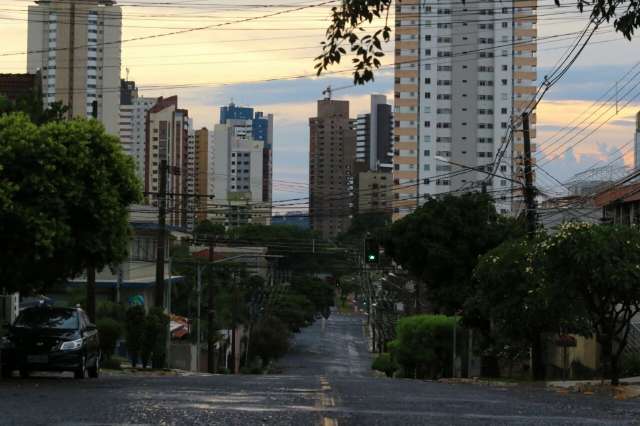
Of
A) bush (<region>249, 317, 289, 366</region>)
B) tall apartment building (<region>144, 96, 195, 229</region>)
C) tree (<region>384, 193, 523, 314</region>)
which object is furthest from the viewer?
tall apartment building (<region>144, 96, 195, 229</region>)

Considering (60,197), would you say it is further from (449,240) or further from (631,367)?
(449,240)

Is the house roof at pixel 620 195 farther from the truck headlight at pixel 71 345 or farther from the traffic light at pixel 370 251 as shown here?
the truck headlight at pixel 71 345

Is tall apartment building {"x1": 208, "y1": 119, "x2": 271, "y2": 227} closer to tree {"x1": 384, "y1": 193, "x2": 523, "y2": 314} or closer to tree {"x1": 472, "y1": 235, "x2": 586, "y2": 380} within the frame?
tree {"x1": 384, "y1": 193, "x2": 523, "y2": 314}

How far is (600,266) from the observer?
84.1ft

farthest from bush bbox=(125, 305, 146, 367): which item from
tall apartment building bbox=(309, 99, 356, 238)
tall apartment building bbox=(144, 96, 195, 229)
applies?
tall apartment building bbox=(309, 99, 356, 238)

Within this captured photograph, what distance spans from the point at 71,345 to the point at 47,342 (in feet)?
1.84

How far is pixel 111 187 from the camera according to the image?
23.9 m

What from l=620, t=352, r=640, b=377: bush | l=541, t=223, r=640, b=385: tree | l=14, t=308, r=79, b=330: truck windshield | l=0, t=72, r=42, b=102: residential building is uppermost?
l=0, t=72, r=42, b=102: residential building

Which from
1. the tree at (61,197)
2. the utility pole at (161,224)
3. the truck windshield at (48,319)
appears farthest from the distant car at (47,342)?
the utility pole at (161,224)

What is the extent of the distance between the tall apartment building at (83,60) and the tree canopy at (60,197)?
54685mm

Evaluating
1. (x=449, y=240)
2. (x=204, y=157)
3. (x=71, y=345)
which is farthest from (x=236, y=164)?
(x=71, y=345)

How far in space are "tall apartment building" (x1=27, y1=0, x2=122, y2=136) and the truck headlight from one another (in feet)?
183

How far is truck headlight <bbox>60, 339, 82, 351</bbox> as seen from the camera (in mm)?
23703

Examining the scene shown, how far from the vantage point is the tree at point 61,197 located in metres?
22.3
